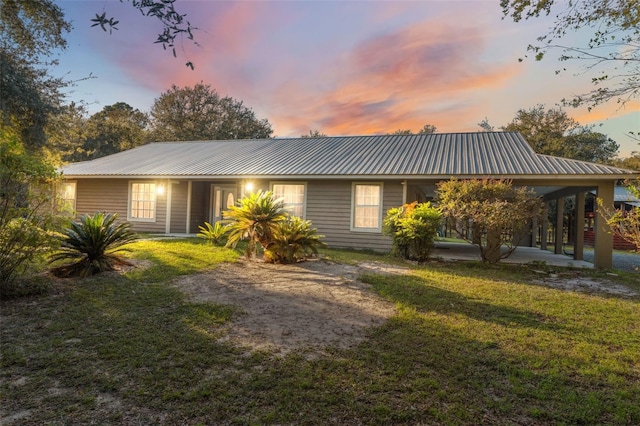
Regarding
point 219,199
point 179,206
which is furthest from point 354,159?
point 179,206

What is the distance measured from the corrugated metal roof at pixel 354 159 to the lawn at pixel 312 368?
20.0ft

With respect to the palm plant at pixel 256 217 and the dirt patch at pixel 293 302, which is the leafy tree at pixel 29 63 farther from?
the dirt patch at pixel 293 302

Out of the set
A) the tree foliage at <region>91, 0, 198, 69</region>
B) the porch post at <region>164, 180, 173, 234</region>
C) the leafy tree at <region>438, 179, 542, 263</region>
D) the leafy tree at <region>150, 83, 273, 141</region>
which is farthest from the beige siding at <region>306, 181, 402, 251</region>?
the leafy tree at <region>150, 83, 273, 141</region>

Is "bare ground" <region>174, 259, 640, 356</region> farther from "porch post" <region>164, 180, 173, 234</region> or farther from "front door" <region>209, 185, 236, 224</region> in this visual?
"front door" <region>209, 185, 236, 224</region>

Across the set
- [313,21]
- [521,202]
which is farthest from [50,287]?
[521,202]

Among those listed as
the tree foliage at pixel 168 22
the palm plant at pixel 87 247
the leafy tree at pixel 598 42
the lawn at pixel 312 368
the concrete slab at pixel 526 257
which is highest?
the leafy tree at pixel 598 42

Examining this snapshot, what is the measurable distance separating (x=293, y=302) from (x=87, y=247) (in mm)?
3699

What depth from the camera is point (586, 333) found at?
3760mm

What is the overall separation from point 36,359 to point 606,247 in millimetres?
11378

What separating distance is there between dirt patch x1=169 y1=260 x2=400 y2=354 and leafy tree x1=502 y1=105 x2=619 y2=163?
24542 mm

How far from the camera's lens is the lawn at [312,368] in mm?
2115

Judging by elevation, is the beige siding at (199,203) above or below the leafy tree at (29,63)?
below

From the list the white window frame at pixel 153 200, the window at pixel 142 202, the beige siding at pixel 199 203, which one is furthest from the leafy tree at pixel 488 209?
the window at pixel 142 202

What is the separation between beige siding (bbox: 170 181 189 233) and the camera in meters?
13.1
